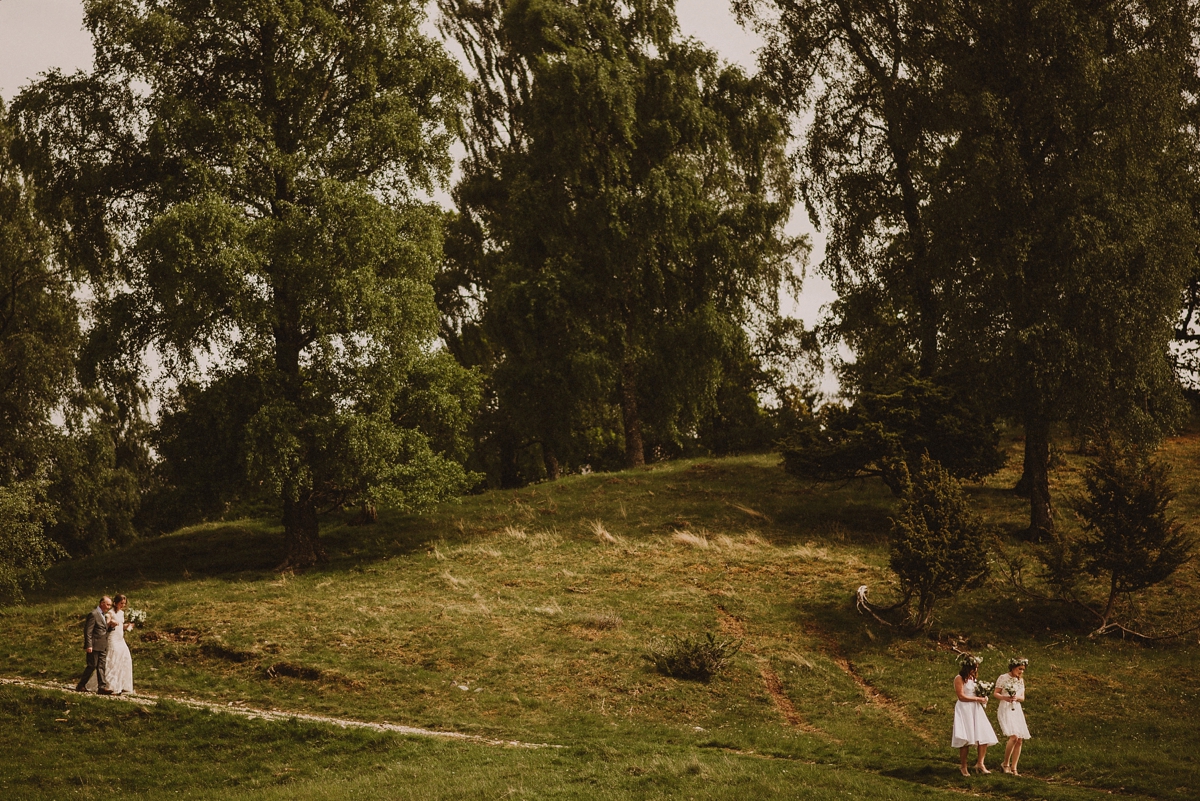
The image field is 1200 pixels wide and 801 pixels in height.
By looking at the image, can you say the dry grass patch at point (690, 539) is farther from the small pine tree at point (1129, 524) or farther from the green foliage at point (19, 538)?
the green foliage at point (19, 538)

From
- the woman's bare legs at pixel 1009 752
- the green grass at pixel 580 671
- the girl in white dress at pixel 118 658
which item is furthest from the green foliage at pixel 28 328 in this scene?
the woman's bare legs at pixel 1009 752

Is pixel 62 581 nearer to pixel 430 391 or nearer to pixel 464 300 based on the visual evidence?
pixel 430 391

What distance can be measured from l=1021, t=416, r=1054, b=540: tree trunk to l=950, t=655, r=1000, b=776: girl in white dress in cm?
1631

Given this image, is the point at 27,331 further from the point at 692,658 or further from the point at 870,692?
the point at 870,692

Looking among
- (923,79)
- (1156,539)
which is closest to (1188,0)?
(923,79)

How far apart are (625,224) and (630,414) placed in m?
8.44

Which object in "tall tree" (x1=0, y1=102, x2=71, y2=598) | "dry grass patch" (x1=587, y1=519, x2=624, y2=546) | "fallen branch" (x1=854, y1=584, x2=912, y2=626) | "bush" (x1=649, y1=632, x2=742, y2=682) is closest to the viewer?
"bush" (x1=649, y1=632, x2=742, y2=682)

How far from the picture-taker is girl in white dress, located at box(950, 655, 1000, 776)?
1642 centimetres

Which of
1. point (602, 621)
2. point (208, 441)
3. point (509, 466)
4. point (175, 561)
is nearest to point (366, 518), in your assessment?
point (175, 561)

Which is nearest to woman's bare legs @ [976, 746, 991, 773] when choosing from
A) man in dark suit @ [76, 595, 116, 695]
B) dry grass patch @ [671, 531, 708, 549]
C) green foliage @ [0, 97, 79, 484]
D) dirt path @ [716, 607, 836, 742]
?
dirt path @ [716, 607, 836, 742]

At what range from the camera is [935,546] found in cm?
2456

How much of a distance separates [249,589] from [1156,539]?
79.6ft

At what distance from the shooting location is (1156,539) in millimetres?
24656

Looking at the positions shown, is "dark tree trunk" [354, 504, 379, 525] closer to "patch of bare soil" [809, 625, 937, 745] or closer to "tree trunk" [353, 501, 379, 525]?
"tree trunk" [353, 501, 379, 525]
